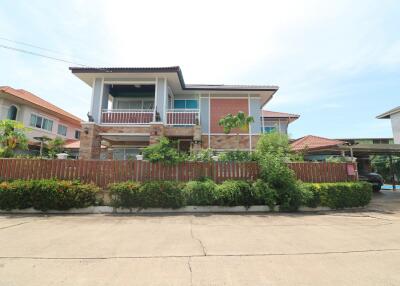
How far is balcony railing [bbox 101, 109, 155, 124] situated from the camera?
13.6m

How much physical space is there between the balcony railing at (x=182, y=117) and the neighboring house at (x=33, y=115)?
396 inches

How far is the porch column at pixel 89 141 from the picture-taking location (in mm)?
12461

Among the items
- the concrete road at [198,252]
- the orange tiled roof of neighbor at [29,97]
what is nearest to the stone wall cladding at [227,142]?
the concrete road at [198,252]

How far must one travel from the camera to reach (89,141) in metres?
12.5

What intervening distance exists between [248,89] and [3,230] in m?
13.6

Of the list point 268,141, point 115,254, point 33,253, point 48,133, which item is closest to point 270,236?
point 115,254

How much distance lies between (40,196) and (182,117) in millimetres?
8484

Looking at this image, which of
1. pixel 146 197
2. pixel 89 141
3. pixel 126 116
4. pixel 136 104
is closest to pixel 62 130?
pixel 136 104

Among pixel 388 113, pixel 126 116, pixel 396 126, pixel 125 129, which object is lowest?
pixel 125 129

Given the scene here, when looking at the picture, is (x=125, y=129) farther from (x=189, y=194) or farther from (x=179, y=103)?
(x=189, y=194)

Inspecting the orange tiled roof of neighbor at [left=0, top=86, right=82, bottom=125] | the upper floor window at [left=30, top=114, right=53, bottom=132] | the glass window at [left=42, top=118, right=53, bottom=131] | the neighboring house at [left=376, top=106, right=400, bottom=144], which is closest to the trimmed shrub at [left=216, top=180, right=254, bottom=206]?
the orange tiled roof of neighbor at [left=0, top=86, right=82, bottom=125]

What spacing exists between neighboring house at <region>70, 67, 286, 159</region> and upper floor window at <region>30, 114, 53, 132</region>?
727 cm

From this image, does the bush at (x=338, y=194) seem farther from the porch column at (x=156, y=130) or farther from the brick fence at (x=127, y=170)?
the porch column at (x=156, y=130)

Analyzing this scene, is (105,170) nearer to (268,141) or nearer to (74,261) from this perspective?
(74,261)
